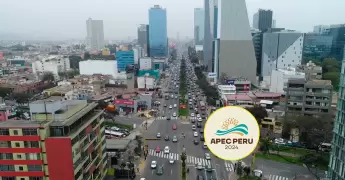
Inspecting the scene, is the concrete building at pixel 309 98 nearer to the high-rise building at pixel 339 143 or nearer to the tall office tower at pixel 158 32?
the high-rise building at pixel 339 143

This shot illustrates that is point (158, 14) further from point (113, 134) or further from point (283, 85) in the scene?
point (113, 134)

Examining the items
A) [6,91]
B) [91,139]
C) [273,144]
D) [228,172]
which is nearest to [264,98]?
[273,144]

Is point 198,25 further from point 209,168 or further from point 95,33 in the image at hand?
point 209,168

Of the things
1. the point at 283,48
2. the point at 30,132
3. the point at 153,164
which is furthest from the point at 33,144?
the point at 283,48

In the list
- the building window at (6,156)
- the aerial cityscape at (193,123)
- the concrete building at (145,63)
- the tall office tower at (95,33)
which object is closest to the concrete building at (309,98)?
the aerial cityscape at (193,123)

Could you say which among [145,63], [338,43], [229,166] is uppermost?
[338,43]
